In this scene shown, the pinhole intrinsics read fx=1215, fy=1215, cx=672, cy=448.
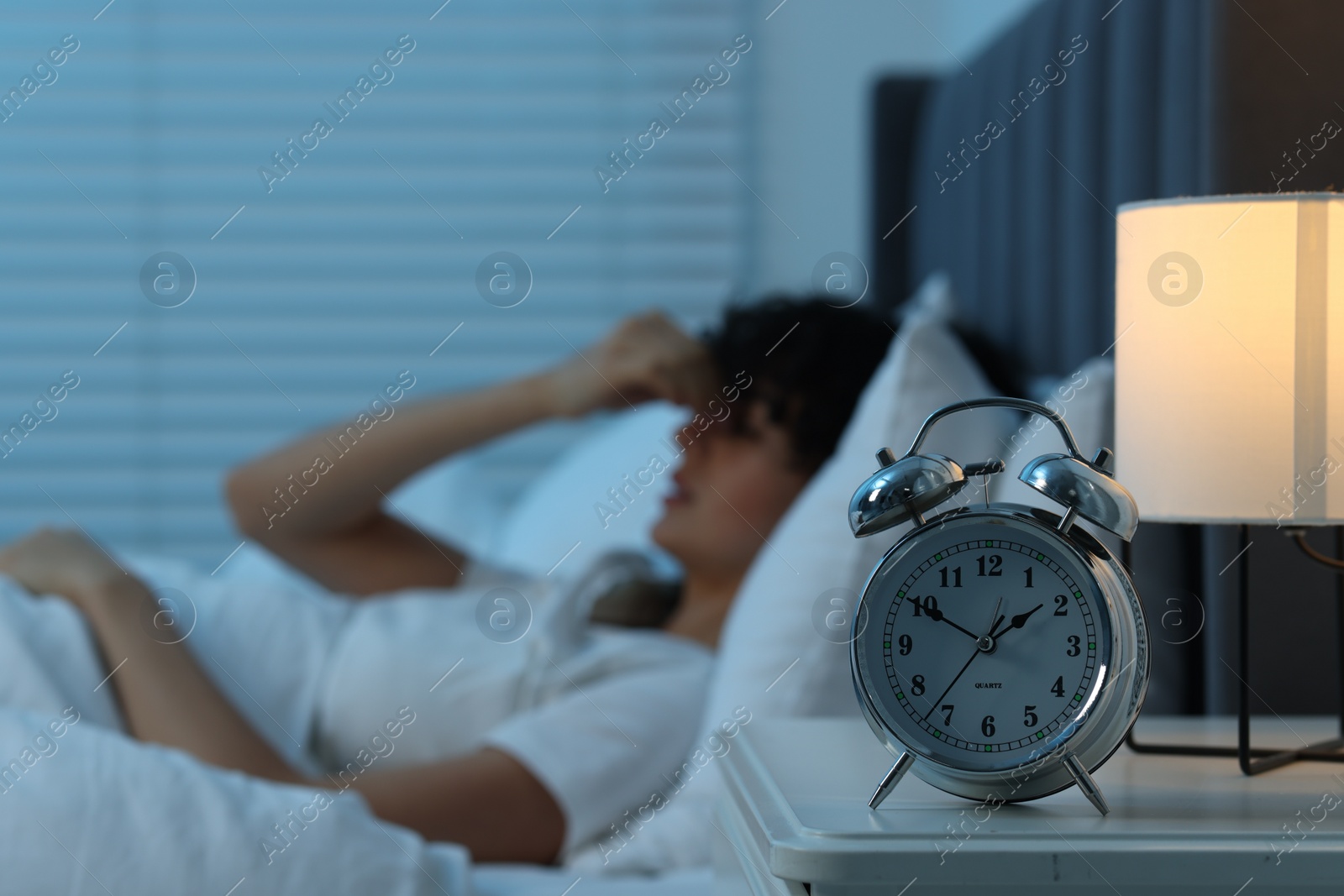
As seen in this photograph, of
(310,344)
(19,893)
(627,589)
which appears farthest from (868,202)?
(19,893)

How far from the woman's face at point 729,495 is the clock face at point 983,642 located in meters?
0.81

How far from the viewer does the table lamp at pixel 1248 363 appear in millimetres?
712

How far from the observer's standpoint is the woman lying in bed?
115 centimetres

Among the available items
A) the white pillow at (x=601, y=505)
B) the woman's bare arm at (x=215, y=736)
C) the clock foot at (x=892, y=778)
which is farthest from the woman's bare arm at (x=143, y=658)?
the clock foot at (x=892, y=778)

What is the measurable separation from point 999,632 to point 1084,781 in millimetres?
83

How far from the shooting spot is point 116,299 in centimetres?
268

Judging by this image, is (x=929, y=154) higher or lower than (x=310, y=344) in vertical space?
higher

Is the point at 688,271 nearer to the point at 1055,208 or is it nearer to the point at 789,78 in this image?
the point at 789,78

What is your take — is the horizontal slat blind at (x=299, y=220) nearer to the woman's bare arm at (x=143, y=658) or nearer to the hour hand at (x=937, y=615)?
the woman's bare arm at (x=143, y=658)

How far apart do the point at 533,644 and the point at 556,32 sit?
173cm

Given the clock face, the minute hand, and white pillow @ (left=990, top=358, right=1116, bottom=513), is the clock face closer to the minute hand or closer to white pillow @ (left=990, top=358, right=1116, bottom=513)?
the minute hand

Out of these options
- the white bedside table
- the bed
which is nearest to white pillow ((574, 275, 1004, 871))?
the bed

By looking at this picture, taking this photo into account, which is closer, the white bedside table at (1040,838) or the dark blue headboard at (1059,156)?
the white bedside table at (1040,838)

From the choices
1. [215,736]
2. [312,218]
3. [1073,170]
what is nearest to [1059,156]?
[1073,170]
